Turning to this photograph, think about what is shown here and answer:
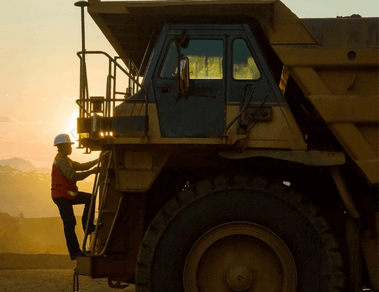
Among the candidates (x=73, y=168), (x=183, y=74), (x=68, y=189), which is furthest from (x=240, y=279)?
(x=73, y=168)

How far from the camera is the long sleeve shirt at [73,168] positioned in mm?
6426

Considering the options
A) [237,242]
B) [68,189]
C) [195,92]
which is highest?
[195,92]

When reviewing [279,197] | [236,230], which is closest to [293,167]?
[279,197]

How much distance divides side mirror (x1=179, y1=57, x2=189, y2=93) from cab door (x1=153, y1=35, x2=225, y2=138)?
0.22m

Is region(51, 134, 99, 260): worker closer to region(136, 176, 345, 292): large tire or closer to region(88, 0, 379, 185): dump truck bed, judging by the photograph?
region(136, 176, 345, 292): large tire

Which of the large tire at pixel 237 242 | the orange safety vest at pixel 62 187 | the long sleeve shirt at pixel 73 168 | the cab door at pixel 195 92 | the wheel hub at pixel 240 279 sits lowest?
the wheel hub at pixel 240 279

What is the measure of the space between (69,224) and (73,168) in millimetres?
796

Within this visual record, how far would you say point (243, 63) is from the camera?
514 cm

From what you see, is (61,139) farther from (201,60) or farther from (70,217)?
(201,60)

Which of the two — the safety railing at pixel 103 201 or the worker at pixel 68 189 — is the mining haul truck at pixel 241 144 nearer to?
the safety railing at pixel 103 201

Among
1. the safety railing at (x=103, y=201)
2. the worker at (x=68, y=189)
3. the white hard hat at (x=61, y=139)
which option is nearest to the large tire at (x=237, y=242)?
the safety railing at (x=103, y=201)

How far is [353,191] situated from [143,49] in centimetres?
298

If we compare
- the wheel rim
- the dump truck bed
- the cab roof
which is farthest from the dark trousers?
the dump truck bed

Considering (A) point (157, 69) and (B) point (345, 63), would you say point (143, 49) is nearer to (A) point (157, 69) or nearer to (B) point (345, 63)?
(A) point (157, 69)
